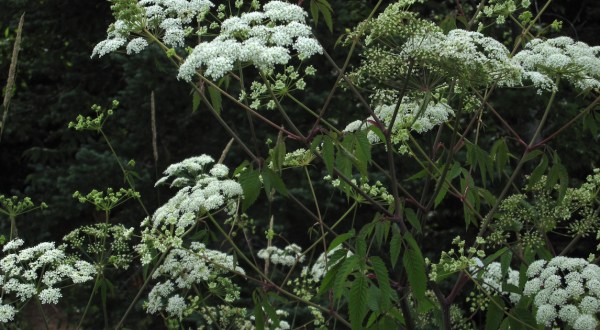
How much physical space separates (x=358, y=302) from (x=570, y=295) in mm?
949

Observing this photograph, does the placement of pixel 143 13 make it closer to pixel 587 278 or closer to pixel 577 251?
pixel 587 278

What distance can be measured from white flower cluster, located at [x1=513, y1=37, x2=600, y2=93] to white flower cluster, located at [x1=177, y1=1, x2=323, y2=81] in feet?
3.26

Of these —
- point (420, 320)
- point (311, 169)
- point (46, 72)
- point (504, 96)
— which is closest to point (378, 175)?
point (311, 169)

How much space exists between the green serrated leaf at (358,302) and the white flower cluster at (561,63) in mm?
1189

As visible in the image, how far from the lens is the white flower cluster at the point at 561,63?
360cm

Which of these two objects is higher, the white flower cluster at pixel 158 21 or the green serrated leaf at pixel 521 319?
the white flower cluster at pixel 158 21

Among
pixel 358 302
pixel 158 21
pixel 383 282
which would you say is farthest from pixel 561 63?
pixel 158 21

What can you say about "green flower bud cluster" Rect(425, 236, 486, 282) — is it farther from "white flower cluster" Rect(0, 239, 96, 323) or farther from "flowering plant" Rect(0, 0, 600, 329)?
"white flower cluster" Rect(0, 239, 96, 323)

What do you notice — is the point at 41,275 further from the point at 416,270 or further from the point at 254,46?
the point at 416,270

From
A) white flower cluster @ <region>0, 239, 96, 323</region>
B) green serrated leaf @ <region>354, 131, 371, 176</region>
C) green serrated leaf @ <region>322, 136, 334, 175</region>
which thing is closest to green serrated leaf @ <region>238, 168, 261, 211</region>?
green serrated leaf @ <region>322, 136, 334, 175</region>

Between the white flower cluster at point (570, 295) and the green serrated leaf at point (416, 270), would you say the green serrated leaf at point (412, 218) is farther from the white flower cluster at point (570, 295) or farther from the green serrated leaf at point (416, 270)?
the white flower cluster at point (570, 295)

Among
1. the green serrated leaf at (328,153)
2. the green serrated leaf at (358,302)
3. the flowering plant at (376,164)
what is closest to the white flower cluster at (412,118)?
the flowering plant at (376,164)

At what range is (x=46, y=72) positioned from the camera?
35.2ft

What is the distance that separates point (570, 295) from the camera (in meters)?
3.39
